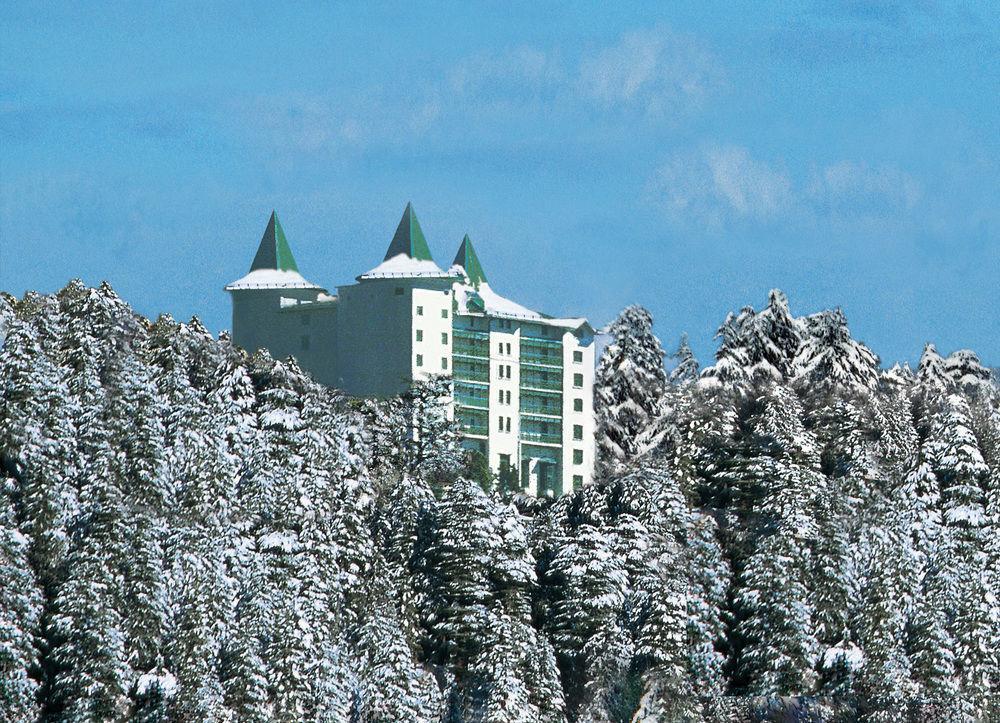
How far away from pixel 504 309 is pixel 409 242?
552 cm

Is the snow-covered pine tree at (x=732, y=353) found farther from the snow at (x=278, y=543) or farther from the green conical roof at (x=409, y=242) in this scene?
the snow at (x=278, y=543)

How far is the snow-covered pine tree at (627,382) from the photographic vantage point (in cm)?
10494

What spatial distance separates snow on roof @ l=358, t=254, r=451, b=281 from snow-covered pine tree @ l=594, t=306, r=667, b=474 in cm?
864

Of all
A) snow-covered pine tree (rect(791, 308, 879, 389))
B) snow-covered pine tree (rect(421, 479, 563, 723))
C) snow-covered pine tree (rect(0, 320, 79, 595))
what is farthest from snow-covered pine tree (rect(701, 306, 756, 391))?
snow-covered pine tree (rect(0, 320, 79, 595))

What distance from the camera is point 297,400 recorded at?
79.2m

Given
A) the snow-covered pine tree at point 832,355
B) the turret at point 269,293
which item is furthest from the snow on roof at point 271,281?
the snow-covered pine tree at point 832,355

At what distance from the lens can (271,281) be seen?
11025 cm

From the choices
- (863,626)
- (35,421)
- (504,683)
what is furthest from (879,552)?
(35,421)

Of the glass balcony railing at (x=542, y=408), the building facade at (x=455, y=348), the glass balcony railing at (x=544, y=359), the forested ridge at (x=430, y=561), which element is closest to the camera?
the forested ridge at (x=430, y=561)

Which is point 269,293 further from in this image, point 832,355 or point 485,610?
point 485,610

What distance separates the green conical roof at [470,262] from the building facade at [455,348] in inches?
220

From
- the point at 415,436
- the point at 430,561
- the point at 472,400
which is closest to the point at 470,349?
the point at 472,400

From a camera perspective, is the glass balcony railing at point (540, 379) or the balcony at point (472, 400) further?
the glass balcony railing at point (540, 379)

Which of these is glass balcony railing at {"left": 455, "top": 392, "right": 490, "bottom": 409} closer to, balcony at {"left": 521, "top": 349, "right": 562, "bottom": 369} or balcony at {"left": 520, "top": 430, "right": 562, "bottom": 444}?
balcony at {"left": 520, "top": 430, "right": 562, "bottom": 444}
